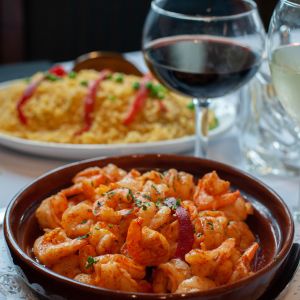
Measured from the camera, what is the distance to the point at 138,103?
1.63m

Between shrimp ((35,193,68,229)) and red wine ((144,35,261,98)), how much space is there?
45 cm

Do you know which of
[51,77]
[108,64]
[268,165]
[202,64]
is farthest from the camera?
[108,64]

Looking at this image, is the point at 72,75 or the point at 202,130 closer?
the point at 202,130

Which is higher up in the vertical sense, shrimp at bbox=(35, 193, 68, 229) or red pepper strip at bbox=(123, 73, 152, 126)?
shrimp at bbox=(35, 193, 68, 229)

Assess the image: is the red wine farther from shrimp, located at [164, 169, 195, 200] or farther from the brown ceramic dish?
the brown ceramic dish

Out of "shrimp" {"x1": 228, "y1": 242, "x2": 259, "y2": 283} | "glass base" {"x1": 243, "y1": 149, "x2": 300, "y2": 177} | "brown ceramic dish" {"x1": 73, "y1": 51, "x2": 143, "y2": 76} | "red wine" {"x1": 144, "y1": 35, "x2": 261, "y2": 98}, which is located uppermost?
"red wine" {"x1": 144, "y1": 35, "x2": 261, "y2": 98}

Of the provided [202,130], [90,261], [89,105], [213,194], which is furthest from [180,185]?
[89,105]

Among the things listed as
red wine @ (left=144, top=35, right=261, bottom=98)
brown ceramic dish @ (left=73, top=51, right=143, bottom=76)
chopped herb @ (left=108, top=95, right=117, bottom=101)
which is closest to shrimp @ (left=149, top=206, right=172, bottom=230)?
red wine @ (left=144, top=35, right=261, bottom=98)

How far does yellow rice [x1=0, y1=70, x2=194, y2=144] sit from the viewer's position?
5.07ft

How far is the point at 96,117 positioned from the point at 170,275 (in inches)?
31.1

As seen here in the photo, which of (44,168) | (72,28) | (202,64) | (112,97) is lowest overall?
(72,28)

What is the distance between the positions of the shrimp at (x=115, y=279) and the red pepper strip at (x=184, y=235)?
0.10m

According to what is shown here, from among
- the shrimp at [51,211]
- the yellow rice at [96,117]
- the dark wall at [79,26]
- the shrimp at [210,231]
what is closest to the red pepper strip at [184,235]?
the shrimp at [210,231]

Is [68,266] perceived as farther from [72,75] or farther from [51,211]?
[72,75]
